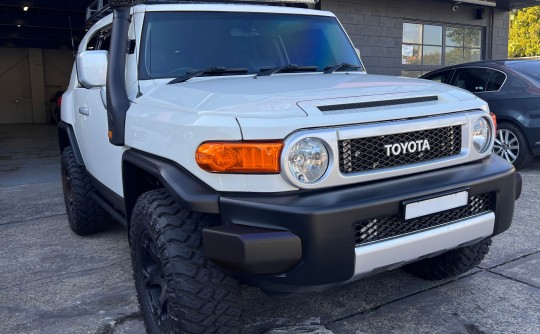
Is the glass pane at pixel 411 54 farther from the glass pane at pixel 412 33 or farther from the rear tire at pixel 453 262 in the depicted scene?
the rear tire at pixel 453 262

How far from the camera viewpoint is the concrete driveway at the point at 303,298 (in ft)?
9.61

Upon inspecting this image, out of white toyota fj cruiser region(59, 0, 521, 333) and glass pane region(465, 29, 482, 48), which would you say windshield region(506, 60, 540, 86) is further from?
glass pane region(465, 29, 482, 48)

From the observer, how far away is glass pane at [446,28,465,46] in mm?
11656

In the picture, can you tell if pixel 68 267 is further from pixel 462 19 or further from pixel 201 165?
pixel 462 19

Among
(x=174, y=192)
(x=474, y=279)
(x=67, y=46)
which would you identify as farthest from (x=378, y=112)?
(x=67, y=46)

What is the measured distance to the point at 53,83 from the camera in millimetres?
23250

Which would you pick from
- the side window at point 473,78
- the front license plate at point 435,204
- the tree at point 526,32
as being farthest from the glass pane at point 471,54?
the tree at point 526,32

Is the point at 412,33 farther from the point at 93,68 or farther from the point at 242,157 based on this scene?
the point at 242,157

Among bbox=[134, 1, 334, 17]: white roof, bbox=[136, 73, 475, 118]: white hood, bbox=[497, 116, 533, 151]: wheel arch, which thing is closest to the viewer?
bbox=[136, 73, 475, 118]: white hood

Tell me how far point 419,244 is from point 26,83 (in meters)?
23.6

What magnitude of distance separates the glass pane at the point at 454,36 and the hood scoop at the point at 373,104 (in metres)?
9.83

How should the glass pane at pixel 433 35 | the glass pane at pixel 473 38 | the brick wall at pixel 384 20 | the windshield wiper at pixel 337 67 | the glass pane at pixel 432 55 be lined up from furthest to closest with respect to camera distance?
the glass pane at pixel 473 38 → the glass pane at pixel 432 55 → the glass pane at pixel 433 35 → the brick wall at pixel 384 20 → the windshield wiper at pixel 337 67

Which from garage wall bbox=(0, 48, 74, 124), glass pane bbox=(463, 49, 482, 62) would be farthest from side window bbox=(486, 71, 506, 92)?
garage wall bbox=(0, 48, 74, 124)

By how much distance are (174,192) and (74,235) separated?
116 inches
